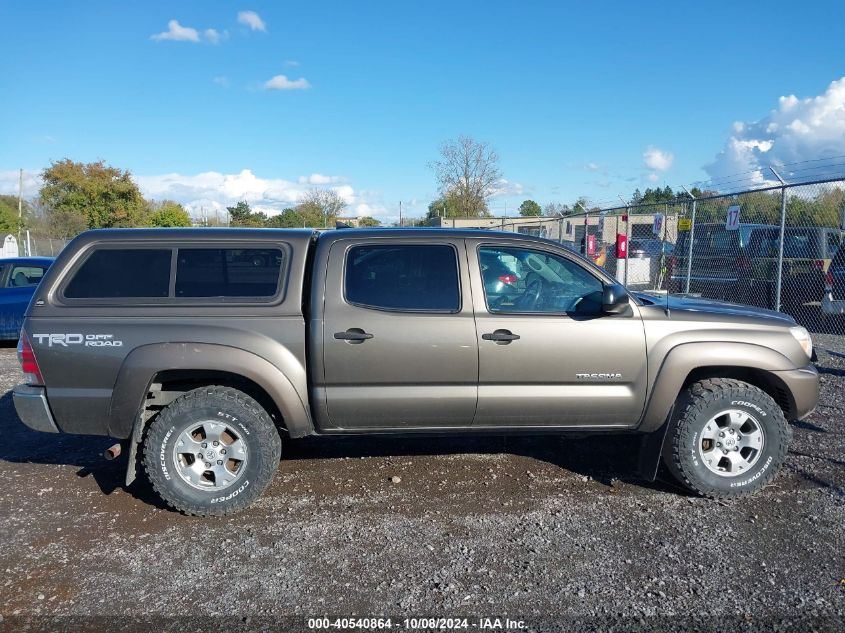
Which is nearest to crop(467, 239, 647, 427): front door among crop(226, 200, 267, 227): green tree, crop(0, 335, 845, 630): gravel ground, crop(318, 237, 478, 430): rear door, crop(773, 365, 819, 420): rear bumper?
crop(318, 237, 478, 430): rear door

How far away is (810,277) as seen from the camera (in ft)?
35.1

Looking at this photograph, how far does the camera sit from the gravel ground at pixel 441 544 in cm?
316

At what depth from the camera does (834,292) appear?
10258mm

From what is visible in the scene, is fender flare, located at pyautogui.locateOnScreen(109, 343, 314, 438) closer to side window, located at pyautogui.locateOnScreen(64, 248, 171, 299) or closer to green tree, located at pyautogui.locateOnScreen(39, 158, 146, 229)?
side window, located at pyautogui.locateOnScreen(64, 248, 171, 299)

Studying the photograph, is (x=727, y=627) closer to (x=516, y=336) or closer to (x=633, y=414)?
(x=633, y=414)

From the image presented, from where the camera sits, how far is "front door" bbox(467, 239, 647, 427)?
164 inches

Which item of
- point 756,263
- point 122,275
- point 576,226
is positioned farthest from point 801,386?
point 576,226

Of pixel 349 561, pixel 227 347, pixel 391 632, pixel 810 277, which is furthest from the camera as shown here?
pixel 810 277

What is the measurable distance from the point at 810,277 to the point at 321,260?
9.76 m

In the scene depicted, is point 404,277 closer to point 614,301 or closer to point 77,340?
point 614,301

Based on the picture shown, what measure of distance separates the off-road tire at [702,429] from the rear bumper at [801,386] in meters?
0.15

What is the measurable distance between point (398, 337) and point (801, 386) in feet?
9.11

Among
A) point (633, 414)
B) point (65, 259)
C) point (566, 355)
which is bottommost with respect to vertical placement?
point (633, 414)

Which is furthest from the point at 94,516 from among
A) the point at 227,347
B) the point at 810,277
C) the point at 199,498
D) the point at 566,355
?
the point at 810,277
